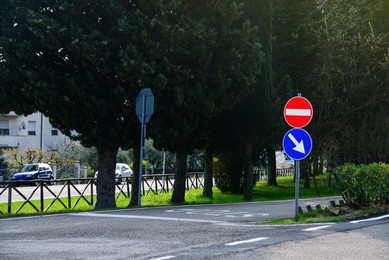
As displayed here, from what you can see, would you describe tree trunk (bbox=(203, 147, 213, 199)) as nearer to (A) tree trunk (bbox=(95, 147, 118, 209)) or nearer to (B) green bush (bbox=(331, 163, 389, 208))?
(A) tree trunk (bbox=(95, 147, 118, 209))

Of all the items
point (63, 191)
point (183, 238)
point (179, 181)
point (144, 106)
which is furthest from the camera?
point (63, 191)

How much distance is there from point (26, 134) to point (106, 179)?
166 feet

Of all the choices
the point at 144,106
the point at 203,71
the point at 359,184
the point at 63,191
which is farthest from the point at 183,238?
the point at 63,191

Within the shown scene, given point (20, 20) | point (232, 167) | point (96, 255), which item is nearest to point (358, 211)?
point (96, 255)

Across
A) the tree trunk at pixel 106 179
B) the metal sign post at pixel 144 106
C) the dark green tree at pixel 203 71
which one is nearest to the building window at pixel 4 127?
the tree trunk at pixel 106 179

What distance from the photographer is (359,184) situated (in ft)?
51.4

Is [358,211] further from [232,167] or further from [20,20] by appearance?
[232,167]

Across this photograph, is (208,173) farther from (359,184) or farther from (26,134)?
(26,134)

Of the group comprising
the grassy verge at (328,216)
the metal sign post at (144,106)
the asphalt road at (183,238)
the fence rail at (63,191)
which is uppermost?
the metal sign post at (144,106)

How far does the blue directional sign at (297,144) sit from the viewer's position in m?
13.6

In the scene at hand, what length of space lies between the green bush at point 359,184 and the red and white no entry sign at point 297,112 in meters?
2.44

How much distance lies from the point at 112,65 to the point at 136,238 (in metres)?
9.98

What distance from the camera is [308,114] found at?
1384cm

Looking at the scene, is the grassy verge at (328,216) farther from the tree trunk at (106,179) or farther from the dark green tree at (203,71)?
the tree trunk at (106,179)
